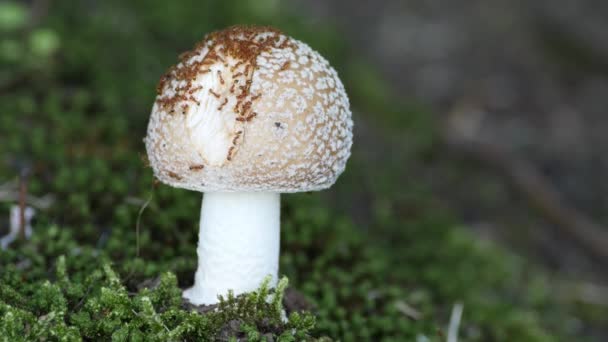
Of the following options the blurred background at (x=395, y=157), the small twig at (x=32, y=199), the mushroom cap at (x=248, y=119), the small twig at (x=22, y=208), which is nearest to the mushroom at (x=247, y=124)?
the mushroom cap at (x=248, y=119)

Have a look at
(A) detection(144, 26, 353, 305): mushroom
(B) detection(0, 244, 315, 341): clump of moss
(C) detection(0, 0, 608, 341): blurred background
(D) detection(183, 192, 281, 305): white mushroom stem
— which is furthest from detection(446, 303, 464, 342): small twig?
(A) detection(144, 26, 353, 305): mushroom

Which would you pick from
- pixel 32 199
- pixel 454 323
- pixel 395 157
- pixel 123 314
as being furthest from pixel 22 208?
pixel 395 157

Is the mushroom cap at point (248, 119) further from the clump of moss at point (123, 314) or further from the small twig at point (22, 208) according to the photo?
the small twig at point (22, 208)

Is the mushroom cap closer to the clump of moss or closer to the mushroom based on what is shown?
the mushroom

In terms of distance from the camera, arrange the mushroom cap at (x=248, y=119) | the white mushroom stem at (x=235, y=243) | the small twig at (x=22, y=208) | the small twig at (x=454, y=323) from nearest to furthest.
A: the mushroom cap at (x=248, y=119), the white mushroom stem at (x=235, y=243), the small twig at (x=22, y=208), the small twig at (x=454, y=323)

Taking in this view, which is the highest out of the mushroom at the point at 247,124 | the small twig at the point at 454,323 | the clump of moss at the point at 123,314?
the mushroom at the point at 247,124

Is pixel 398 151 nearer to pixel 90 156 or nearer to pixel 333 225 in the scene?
pixel 333 225

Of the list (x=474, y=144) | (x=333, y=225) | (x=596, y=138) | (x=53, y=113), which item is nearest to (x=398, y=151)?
(x=474, y=144)
